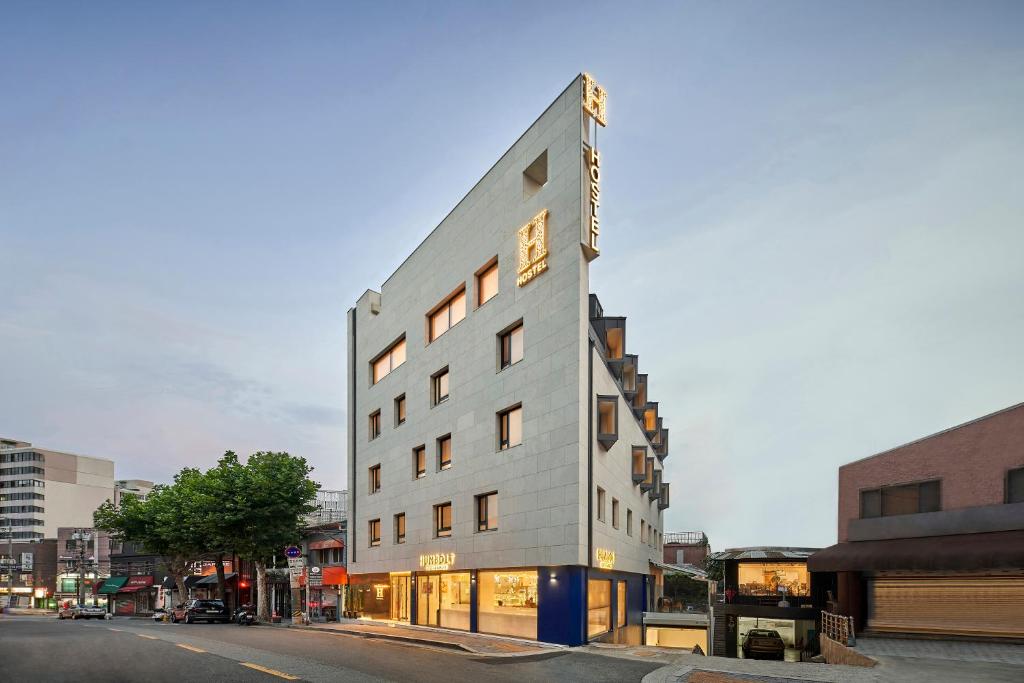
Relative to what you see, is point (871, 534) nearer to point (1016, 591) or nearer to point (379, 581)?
point (1016, 591)

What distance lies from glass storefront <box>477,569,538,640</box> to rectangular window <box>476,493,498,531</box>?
1.92 metres

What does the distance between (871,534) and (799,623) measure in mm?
12051

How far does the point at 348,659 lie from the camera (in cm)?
1998

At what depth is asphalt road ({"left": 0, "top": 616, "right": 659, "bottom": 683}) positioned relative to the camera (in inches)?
644

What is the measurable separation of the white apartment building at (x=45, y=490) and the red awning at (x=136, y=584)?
85739 millimetres

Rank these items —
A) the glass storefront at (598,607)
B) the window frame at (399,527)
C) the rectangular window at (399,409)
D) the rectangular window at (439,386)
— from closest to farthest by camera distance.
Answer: the glass storefront at (598,607)
the rectangular window at (439,386)
the window frame at (399,527)
the rectangular window at (399,409)

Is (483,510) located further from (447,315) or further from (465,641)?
(447,315)

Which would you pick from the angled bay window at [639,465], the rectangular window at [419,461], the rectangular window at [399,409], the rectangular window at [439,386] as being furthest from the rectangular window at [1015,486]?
the rectangular window at [399,409]

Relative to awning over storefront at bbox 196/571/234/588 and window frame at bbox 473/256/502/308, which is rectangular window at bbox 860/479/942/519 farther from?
awning over storefront at bbox 196/571/234/588

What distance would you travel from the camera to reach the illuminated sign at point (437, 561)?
36781 millimetres

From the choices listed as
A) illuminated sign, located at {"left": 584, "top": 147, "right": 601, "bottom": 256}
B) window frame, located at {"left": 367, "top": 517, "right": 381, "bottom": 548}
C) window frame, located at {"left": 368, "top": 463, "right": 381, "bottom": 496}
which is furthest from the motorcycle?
illuminated sign, located at {"left": 584, "top": 147, "right": 601, "bottom": 256}

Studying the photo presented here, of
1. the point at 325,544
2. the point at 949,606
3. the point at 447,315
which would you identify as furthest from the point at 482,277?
the point at 325,544

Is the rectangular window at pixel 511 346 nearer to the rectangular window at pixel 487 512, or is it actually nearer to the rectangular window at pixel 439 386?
the rectangular window at pixel 487 512

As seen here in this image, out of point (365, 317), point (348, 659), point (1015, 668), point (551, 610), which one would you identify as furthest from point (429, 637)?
point (365, 317)
